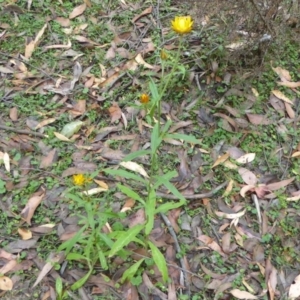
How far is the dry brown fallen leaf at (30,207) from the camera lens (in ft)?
9.23

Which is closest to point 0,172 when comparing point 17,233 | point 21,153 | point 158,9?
point 21,153

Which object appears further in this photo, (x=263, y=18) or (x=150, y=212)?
(x=263, y=18)

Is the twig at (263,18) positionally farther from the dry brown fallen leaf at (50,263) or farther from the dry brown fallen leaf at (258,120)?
the dry brown fallen leaf at (50,263)

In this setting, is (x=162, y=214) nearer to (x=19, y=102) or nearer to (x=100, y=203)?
(x=100, y=203)

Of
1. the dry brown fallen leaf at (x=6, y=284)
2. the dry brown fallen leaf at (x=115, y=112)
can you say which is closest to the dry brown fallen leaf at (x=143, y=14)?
the dry brown fallen leaf at (x=115, y=112)

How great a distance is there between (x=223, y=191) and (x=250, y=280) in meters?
0.57

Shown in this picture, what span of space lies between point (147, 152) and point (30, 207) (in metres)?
0.95


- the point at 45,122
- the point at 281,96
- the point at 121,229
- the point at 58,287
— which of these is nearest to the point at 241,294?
the point at 121,229

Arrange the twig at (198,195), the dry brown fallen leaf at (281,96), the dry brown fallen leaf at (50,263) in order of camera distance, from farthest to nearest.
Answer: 1. the dry brown fallen leaf at (281,96)
2. the twig at (198,195)
3. the dry brown fallen leaf at (50,263)

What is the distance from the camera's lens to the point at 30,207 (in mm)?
2846

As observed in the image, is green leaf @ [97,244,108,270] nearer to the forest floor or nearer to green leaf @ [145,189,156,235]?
the forest floor

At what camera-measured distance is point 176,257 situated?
2.69m

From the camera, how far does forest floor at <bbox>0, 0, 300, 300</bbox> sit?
8.45 ft

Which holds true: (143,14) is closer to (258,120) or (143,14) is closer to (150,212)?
(258,120)
